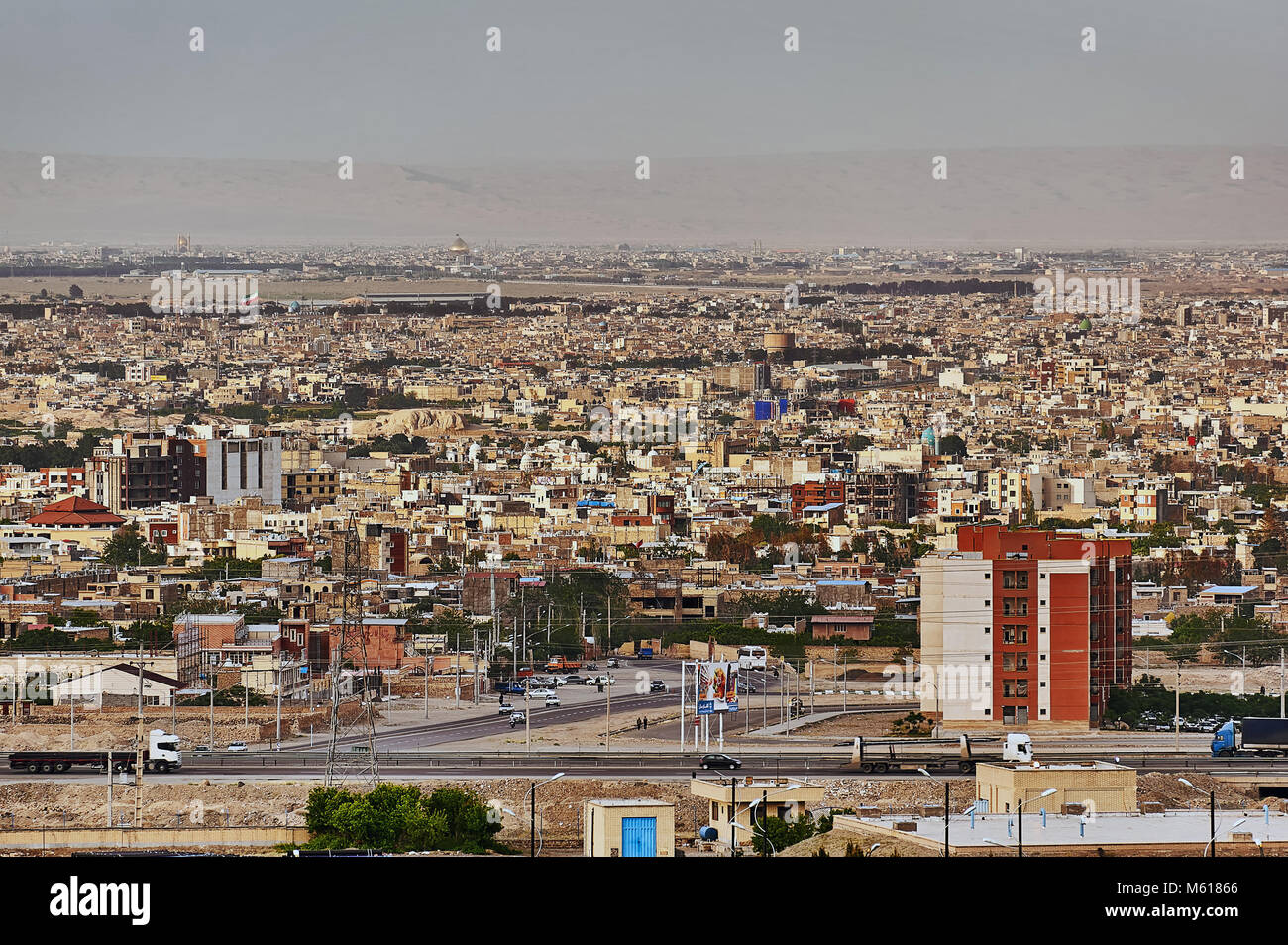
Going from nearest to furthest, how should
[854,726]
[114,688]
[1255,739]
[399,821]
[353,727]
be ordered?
[399,821] → [1255,739] → [854,726] → [353,727] → [114,688]

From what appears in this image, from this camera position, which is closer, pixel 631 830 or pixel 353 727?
pixel 631 830

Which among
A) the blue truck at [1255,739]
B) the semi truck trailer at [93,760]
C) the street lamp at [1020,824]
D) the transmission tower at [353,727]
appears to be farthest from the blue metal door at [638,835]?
the blue truck at [1255,739]

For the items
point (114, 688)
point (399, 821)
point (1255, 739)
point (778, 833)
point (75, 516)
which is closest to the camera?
point (778, 833)

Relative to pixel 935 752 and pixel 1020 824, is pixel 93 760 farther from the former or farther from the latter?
pixel 1020 824

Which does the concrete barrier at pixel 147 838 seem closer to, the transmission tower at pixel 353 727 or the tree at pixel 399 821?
the tree at pixel 399 821

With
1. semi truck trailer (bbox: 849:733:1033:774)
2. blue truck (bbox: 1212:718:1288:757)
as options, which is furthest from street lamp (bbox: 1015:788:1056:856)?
blue truck (bbox: 1212:718:1288:757)

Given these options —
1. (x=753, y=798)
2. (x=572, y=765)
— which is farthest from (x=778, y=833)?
(x=572, y=765)
